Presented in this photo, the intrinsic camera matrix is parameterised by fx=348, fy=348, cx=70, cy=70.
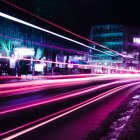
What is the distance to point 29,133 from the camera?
29.2ft

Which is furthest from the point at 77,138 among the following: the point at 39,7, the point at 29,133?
the point at 39,7

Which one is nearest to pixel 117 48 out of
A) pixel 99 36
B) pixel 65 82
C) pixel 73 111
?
pixel 99 36

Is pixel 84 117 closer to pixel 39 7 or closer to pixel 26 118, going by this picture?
pixel 26 118

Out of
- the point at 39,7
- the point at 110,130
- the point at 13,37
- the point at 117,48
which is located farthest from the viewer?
the point at 117,48

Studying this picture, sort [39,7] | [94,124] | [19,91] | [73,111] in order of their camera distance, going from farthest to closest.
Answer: [39,7] < [19,91] < [73,111] < [94,124]

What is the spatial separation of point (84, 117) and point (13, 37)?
3754 centimetres

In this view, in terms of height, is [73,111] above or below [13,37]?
below

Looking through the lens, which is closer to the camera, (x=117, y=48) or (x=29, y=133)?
(x=29, y=133)

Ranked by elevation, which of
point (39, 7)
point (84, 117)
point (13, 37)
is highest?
point (39, 7)

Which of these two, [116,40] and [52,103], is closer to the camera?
[52,103]

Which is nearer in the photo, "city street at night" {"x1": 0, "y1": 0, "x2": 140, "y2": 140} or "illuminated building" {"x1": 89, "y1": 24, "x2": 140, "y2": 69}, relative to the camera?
"city street at night" {"x1": 0, "y1": 0, "x2": 140, "y2": 140}

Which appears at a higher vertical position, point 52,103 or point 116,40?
point 116,40

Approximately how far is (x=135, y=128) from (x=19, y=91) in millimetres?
13268

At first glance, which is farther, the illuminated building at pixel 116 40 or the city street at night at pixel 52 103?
the illuminated building at pixel 116 40
